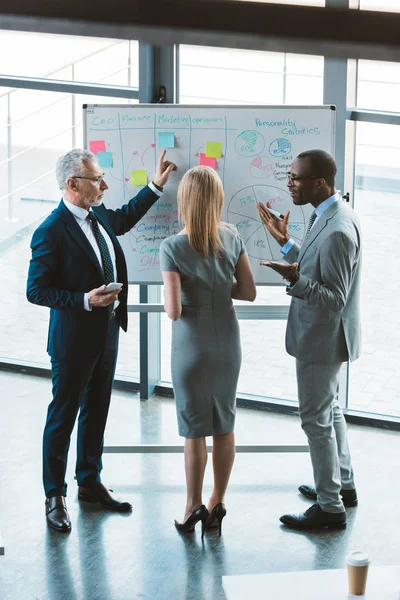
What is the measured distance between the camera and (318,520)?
3.40 m

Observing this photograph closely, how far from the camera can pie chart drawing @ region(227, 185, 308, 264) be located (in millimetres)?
3648

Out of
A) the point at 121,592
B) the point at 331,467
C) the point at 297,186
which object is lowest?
the point at 121,592

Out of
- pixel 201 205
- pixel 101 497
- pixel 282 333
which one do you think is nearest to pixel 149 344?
pixel 282 333

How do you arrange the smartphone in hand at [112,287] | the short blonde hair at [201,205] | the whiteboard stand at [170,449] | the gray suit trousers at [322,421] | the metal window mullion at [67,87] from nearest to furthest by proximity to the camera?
the short blonde hair at [201,205] < the smartphone in hand at [112,287] < the gray suit trousers at [322,421] < the whiteboard stand at [170,449] < the metal window mullion at [67,87]

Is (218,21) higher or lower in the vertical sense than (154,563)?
higher

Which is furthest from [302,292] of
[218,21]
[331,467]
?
[218,21]

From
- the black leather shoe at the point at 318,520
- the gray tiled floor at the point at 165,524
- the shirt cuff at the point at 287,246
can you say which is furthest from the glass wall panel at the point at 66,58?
the black leather shoe at the point at 318,520

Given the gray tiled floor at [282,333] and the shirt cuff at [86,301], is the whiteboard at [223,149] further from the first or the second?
the gray tiled floor at [282,333]

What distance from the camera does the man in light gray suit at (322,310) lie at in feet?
9.96

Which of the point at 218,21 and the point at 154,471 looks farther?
the point at 154,471

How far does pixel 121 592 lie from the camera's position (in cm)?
295

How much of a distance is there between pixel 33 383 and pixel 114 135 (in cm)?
196

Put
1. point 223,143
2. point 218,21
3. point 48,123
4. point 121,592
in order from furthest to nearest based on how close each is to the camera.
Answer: point 48,123, point 223,143, point 121,592, point 218,21

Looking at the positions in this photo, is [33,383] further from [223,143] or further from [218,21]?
[218,21]
